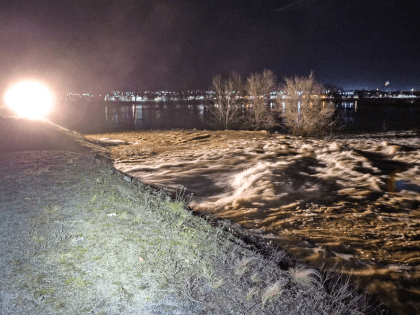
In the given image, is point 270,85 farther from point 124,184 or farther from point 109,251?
point 109,251

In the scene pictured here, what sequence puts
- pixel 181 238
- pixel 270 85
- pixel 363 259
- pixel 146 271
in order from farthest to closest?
pixel 270 85
pixel 363 259
pixel 181 238
pixel 146 271

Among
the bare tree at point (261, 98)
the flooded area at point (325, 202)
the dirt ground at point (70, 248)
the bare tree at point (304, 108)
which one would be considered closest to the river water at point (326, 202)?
the flooded area at point (325, 202)

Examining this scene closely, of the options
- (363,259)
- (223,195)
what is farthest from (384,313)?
(223,195)

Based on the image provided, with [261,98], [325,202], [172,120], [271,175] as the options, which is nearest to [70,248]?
[325,202]

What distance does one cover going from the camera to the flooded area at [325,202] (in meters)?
4.89

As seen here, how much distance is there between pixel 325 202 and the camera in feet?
25.5

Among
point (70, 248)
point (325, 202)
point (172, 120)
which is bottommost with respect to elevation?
point (325, 202)

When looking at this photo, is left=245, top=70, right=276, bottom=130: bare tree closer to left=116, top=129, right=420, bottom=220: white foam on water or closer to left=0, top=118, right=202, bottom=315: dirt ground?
left=116, top=129, right=420, bottom=220: white foam on water

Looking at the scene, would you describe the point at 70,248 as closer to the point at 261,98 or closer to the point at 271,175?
the point at 271,175

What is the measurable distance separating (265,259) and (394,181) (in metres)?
7.59

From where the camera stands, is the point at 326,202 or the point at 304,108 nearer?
the point at 326,202

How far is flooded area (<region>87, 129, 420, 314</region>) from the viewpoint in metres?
4.89

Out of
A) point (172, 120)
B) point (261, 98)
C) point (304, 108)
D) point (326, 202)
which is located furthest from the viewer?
point (172, 120)

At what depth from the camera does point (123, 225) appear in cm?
512
